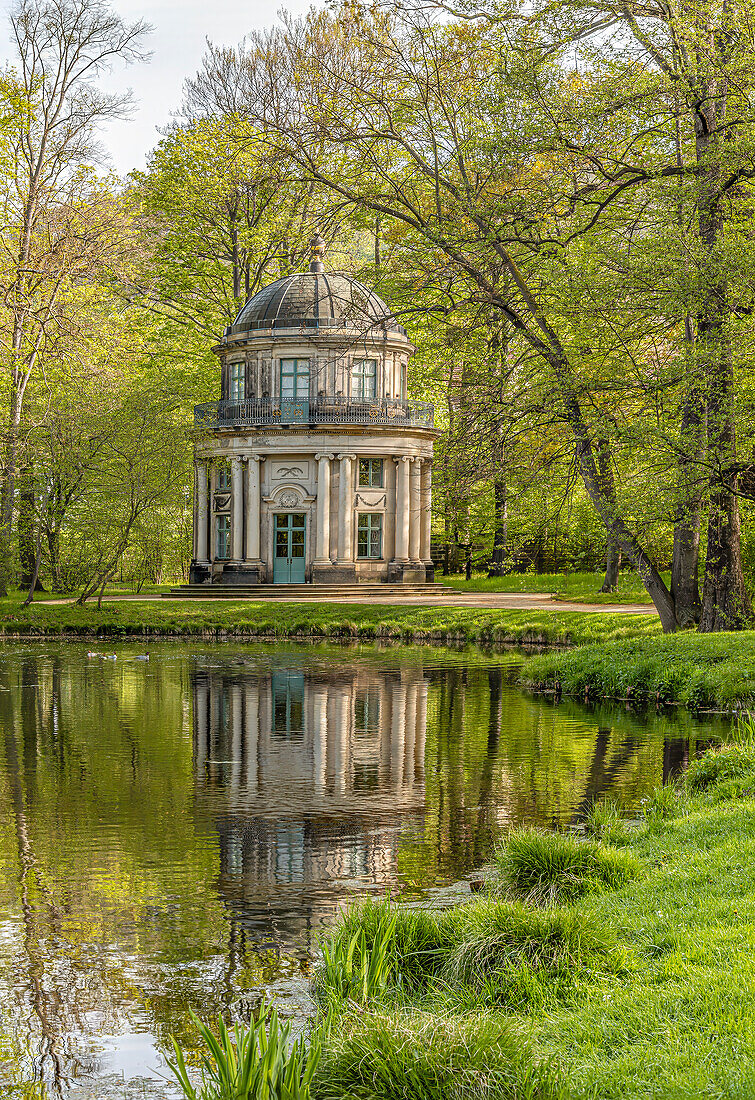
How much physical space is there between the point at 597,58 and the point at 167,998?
16.5 m

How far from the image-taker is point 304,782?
41.0 feet

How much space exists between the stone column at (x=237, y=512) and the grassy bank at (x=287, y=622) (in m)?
11.2

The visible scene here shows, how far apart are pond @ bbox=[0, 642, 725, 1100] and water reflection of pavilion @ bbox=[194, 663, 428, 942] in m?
0.04

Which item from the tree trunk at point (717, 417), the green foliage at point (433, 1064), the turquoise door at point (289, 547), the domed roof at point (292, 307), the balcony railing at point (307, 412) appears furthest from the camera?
the turquoise door at point (289, 547)

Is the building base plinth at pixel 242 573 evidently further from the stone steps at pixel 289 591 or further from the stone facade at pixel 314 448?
the stone steps at pixel 289 591

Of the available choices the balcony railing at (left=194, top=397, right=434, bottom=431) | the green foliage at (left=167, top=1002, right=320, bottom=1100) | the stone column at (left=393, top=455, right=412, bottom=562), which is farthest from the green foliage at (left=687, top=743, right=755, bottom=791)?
the stone column at (left=393, top=455, right=412, bottom=562)

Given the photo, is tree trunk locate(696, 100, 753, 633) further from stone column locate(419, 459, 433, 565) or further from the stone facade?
stone column locate(419, 459, 433, 565)

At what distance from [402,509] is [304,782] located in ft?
104

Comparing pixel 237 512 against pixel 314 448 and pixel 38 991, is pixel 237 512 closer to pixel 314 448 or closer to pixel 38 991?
pixel 314 448

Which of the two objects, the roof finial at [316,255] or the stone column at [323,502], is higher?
the roof finial at [316,255]

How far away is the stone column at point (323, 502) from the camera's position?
142 ft

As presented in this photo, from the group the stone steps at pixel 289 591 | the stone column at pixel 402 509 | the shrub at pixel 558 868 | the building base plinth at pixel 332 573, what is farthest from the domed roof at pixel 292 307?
the shrub at pixel 558 868

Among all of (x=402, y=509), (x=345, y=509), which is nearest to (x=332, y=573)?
(x=345, y=509)

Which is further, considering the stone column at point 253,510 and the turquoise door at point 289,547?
the turquoise door at point 289,547
